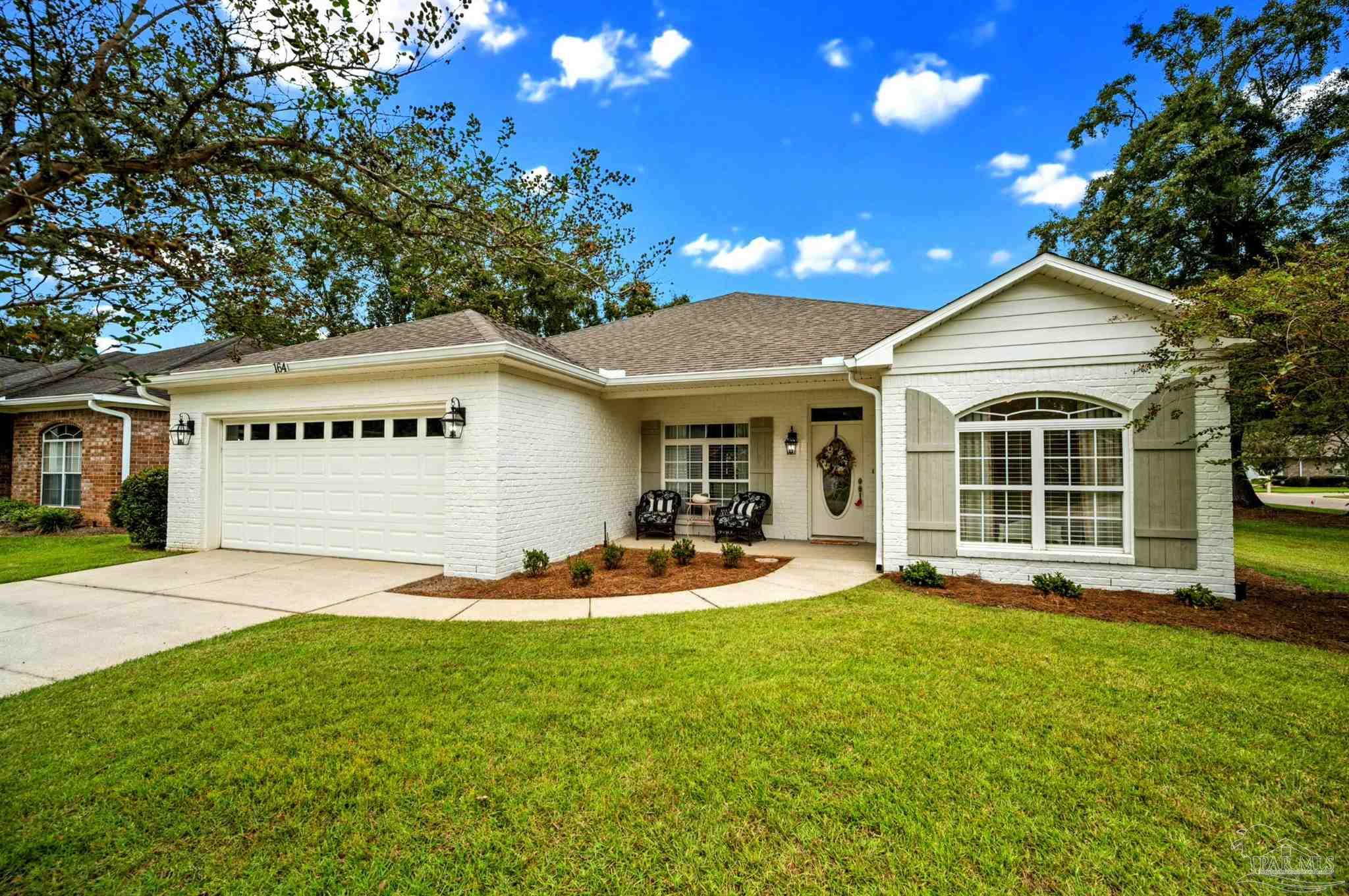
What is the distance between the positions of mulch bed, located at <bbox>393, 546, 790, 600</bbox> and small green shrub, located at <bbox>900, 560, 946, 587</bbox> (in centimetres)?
170

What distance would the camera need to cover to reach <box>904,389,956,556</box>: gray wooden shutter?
22.3ft

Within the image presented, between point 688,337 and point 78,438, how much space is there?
46.4 ft

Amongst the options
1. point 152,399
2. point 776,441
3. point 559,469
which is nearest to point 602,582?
point 559,469

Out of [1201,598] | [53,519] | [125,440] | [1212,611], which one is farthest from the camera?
[125,440]

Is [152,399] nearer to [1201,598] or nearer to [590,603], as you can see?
[590,603]

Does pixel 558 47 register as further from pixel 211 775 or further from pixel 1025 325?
pixel 211 775

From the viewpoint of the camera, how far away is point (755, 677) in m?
3.77

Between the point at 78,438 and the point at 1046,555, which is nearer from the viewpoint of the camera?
the point at 1046,555

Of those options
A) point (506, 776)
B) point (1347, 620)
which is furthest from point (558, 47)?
point (1347, 620)

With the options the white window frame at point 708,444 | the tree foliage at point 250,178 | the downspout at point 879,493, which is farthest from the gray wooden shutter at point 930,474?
the tree foliage at point 250,178

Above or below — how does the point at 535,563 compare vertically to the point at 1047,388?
below

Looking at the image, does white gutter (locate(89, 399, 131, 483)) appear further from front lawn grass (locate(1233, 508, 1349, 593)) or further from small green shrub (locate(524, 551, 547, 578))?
front lawn grass (locate(1233, 508, 1349, 593))

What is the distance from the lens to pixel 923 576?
6438mm

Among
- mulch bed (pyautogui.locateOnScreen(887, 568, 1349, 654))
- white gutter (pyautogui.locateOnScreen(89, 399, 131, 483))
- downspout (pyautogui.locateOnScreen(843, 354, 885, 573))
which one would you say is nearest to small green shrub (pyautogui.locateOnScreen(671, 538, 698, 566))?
downspout (pyautogui.locateOnScreen(843, 354, 885, 573))
